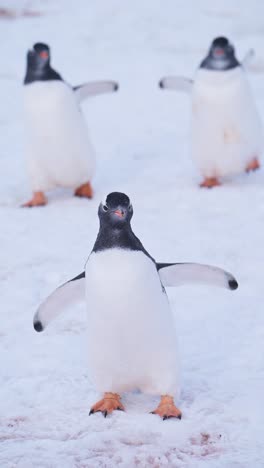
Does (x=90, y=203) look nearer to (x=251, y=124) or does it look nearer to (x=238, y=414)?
(x=251, y=124)

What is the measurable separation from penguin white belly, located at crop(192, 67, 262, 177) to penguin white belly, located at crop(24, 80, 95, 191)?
0.68 m

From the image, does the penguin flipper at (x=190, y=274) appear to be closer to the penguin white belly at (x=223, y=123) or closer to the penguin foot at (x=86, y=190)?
the penguin white belly at (x=223, y=123)

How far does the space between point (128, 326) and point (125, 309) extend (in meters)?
0.06

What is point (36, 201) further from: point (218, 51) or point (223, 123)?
point (218, 51)

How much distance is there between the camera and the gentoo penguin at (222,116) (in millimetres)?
5059

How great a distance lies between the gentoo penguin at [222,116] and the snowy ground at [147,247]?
0.66ft

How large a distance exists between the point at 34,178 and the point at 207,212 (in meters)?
1.06

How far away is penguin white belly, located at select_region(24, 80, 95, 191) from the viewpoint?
4.98m

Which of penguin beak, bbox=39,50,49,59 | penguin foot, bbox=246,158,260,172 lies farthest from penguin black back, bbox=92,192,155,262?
penguin foot, bbox=246,158,260,172

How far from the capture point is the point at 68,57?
8.51 metres

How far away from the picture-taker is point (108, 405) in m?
2.82

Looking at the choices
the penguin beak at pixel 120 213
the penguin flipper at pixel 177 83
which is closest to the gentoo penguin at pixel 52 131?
the penguin flipper at pixel 177 83

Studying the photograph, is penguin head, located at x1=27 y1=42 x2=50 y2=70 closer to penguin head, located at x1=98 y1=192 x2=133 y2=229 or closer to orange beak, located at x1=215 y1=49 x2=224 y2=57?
orange beak, located at x1=215 y1=49 x2=224 y2=57

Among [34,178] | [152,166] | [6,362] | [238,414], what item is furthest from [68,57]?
[238,414]
